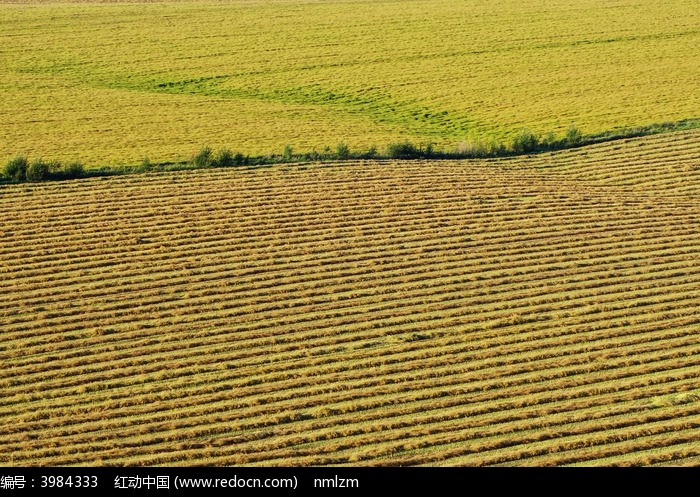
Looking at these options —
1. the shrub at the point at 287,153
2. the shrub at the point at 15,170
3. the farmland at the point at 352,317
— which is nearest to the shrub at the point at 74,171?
the farmland at the point at 352,317

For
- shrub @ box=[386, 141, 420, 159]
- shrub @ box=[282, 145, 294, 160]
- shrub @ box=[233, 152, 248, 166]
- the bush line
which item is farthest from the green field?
shrub @ box=[233, 152, 248, 166]

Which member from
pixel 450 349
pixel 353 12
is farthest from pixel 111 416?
pixel 353 12

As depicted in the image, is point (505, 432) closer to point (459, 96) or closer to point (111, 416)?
point (111, 416)

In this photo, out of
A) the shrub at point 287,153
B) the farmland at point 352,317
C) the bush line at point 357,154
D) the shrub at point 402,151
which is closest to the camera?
the farmland at point 352,317

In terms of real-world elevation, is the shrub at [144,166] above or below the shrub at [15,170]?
below

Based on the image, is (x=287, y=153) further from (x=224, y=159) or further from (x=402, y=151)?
(x=402, y=151)

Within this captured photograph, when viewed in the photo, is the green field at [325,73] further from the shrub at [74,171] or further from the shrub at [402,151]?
the shrub at [402,151]
